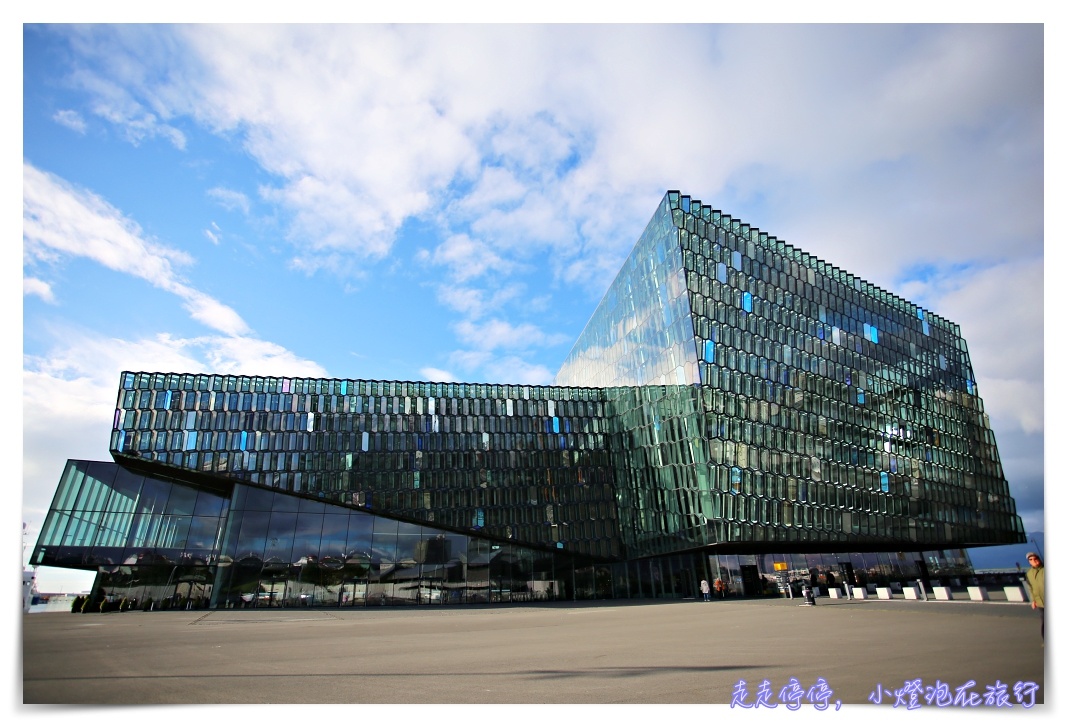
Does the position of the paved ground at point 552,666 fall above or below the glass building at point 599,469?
below

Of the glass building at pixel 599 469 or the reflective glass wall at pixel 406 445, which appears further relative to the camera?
the reflective glass wall at pixel 406 445

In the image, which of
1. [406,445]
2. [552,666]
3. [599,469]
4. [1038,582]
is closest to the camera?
[1038,582]

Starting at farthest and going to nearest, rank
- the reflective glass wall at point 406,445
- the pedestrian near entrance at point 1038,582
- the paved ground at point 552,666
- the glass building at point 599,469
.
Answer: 1. the reflective glass wall at point 406,445
2. the glass building at point 599,469
3. the pedestrian near entrance at point 1038,582
4. the paved ground at point 552,666

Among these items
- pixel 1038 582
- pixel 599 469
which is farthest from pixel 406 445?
pixel 1038 582

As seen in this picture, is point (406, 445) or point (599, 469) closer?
point (406, 445)

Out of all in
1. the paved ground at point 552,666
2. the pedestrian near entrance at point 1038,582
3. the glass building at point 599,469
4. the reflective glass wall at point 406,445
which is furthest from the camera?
the reflective glass wall at point 406,445

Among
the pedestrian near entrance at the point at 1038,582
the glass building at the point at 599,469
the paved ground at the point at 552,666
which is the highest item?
the glass building at the point at 599,469

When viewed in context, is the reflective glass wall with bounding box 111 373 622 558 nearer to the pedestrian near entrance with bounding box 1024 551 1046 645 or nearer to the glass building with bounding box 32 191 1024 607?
the glass building with bounding box 32 191 1024 607

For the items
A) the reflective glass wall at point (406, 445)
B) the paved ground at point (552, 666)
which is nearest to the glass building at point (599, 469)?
the reflective glass wall at point (406, 445)

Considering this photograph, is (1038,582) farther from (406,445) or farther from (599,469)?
(406,445)

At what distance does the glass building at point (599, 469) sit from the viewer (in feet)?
137

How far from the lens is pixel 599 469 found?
52.0 metres

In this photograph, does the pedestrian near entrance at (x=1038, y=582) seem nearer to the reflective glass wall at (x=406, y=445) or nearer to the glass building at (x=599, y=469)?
the glass building at (x=599, y=469)

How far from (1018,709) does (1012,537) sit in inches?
2653
